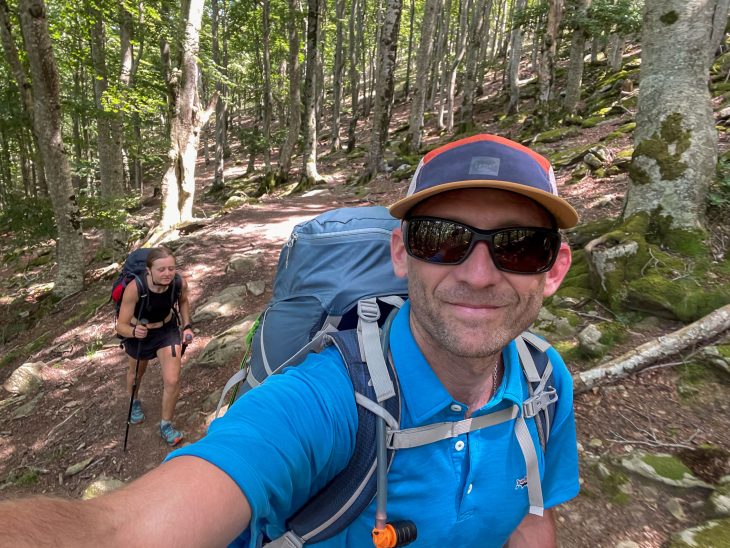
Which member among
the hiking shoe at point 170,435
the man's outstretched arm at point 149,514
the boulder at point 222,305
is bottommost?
the hiking shoe at point 170,435

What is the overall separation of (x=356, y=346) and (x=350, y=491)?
1.52 feet

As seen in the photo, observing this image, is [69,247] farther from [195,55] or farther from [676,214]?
[676,214]

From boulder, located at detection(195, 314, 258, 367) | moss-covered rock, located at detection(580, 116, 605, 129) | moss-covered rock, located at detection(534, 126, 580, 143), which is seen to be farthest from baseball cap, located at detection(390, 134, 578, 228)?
moss-covered rock, located at detection(580, 116, 605, 129)

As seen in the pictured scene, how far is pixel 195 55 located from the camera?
10703 mm

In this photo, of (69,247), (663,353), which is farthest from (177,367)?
(69,247)

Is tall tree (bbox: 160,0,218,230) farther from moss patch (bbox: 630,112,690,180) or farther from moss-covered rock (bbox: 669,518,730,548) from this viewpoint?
moss-covered rock (bbox: 669,518,730,548)

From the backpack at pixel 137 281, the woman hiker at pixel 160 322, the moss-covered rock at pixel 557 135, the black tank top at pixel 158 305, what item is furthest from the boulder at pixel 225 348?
the moss-covered rock at pixel 557 135

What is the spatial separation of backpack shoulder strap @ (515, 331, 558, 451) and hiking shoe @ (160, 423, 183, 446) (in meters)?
4.56

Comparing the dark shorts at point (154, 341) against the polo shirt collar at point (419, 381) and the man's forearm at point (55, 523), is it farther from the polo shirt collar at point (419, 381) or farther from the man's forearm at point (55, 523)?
the man's forearm at point (55, 523)

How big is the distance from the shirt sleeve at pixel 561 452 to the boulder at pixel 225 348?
4.83 metres

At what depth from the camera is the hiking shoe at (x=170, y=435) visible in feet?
16.0

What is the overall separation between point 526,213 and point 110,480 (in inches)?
205

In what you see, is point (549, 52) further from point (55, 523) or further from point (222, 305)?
point (55, 523)

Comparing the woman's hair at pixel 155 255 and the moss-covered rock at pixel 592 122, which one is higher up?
the moss-covered rock at pixel 592 122
